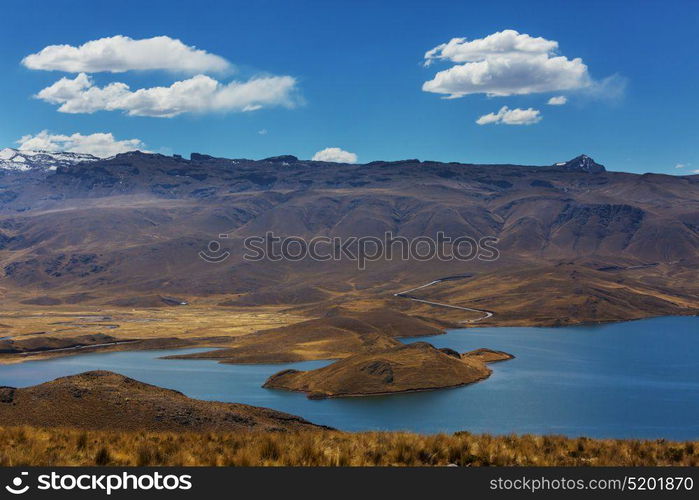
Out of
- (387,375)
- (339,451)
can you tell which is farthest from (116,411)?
(387,375)

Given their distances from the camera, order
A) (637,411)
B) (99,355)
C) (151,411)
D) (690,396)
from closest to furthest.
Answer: (151,411) → (637,411) → (690,396) → (99,355)

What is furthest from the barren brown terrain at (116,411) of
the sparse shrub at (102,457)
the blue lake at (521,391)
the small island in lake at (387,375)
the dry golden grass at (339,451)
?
the small island in lake at (387,375)

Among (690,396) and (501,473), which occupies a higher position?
(501,473)

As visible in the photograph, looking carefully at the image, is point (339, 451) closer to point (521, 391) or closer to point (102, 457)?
point (102, 457)

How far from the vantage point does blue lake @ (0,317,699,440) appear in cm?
9106

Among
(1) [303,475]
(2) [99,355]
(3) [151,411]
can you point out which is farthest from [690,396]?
(2) [99,355]

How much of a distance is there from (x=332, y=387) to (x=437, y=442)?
95236 millimetres

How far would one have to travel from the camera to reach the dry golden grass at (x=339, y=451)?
18.8 meters

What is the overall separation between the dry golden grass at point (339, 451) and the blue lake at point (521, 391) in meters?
60.4

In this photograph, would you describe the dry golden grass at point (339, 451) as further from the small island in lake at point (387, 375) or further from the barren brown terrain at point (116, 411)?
the small island in lake at point (387, 375)

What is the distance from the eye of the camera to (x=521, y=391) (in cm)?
11300

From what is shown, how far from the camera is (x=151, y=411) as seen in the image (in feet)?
132

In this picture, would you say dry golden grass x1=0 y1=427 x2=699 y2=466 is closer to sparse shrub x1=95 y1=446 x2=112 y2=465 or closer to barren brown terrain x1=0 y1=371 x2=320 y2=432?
sparse shrub x1=95 y1=446 x2=112 y2=465

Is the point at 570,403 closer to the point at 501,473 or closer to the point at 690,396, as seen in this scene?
the point at 690,396
